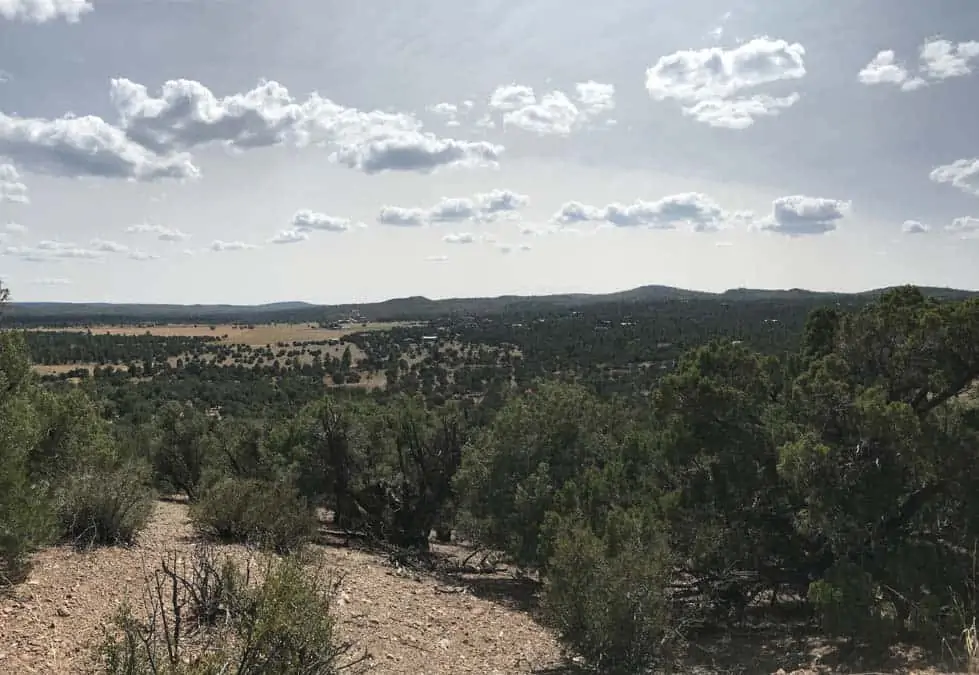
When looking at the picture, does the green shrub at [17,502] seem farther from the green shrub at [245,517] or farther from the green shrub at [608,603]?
the green shrub at [608,603]

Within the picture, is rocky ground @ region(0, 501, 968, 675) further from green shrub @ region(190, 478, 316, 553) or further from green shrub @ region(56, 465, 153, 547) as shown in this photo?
green shrub @ region(190, 478, 316, 553)

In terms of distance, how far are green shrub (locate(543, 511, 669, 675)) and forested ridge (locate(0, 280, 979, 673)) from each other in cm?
3

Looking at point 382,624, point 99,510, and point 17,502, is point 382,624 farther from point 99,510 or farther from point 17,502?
point 17,502

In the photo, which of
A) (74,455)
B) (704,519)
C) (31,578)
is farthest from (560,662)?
(74,455)

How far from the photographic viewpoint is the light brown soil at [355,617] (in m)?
7.59

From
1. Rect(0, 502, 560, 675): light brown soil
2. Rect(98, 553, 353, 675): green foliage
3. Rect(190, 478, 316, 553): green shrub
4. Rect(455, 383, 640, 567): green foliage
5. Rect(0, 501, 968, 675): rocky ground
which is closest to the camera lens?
Rect(98, 553, 353, 675): green foliage

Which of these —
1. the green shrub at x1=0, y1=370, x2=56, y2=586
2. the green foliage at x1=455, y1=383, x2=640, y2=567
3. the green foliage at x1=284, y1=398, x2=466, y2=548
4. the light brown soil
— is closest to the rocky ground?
the light brown soil

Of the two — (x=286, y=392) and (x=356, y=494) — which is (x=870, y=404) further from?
(x=286, y=392)

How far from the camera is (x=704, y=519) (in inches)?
535

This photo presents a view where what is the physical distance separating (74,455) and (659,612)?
11.3m

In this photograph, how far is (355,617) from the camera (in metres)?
10.8

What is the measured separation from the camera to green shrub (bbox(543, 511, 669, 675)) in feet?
32.4

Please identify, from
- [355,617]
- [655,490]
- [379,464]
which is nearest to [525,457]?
[655,490]

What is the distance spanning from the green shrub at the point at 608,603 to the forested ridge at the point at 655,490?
3cm
